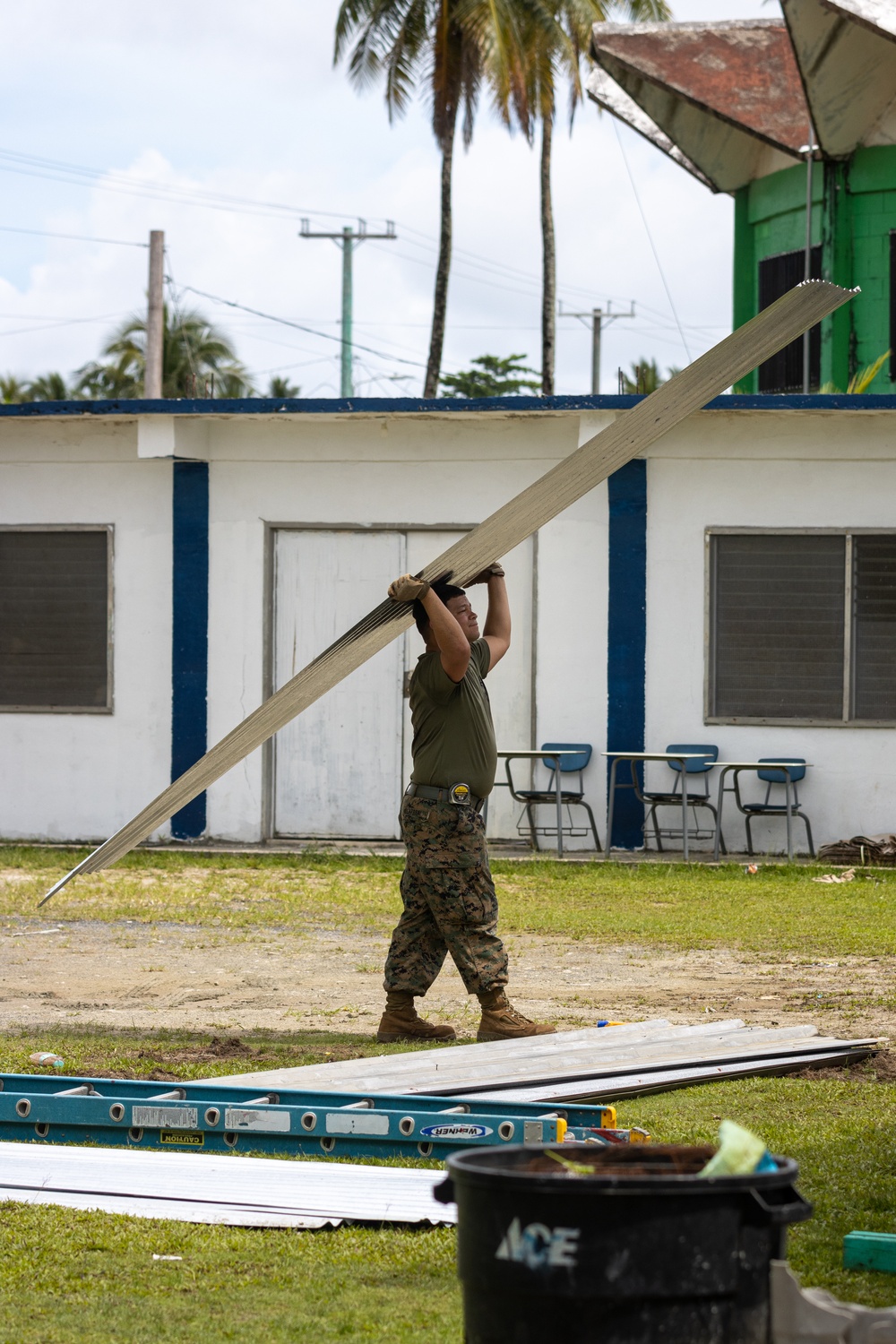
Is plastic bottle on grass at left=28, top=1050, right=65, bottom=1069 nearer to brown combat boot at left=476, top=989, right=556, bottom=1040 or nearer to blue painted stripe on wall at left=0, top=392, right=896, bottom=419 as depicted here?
brown combat boot at left=476, top=989, right=556, bottom=1040

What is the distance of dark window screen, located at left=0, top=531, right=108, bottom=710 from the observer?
48.6ft

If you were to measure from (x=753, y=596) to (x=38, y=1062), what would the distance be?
8764 millimetres

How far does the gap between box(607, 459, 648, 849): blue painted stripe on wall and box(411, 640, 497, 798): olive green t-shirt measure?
23.4ft

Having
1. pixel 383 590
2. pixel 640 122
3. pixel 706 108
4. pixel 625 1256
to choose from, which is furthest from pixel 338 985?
pixel 640 122

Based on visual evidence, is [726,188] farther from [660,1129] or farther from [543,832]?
[660,1129]

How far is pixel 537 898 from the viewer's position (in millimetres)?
11516

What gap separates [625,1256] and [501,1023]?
14.1 feet

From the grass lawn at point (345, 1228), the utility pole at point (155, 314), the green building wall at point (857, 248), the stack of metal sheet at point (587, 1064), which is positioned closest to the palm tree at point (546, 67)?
the utility pole at point (155, 314)

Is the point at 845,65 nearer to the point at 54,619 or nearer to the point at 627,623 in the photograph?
the point at 627,623

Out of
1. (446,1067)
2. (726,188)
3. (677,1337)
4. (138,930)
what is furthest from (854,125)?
(677,1337)

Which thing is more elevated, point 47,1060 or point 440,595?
point 440,595

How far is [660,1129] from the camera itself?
524 cm

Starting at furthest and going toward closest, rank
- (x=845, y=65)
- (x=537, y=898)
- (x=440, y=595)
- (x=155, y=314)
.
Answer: (x=155, y=314)
(x=845, y=65)
(x=537, y=898)
(x=440, y=595)

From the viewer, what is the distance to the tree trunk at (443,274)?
2934cm
